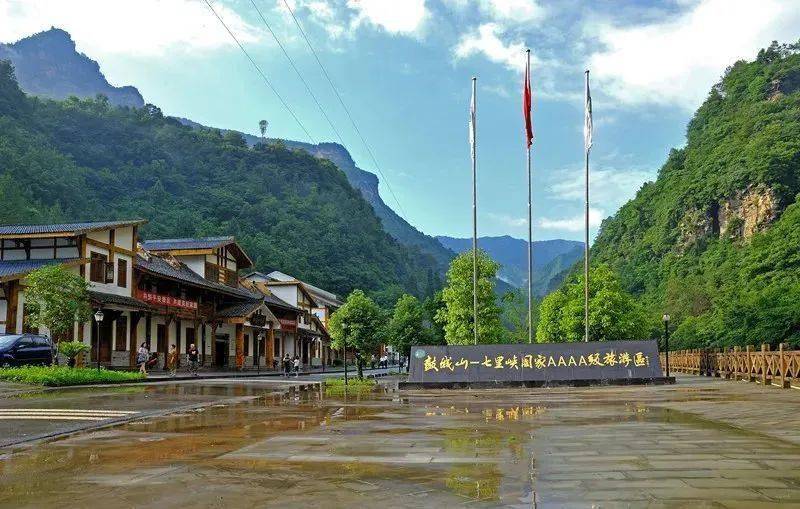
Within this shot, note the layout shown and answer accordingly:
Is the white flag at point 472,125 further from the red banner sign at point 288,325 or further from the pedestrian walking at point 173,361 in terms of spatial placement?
the red banner sign at point 288,325

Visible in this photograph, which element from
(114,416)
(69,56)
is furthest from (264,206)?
(69,56)

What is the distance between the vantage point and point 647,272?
309ft

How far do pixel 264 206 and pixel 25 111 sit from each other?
107ft

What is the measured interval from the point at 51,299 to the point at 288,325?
34.3 meters

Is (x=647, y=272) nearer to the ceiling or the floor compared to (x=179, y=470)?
nearer to the ceiling

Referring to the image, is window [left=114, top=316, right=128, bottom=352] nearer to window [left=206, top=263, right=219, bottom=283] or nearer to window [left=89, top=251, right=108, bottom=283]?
window [left=89, top=251, right=108, bottom=283]

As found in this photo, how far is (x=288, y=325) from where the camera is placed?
196 ft

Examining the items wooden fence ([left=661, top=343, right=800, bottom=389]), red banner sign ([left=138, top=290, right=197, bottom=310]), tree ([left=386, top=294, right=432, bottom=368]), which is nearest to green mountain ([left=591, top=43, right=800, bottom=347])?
wooden fence ([left=661, top=343, right=800, bottom=389])

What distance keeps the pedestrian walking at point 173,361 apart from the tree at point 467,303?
16734 millimetres

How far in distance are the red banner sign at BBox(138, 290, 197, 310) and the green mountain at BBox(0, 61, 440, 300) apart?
1264 inches

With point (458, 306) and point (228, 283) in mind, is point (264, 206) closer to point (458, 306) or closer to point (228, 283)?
point (228, 283)

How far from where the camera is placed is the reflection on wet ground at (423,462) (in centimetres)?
596

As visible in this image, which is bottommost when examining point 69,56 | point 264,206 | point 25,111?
point 264,206

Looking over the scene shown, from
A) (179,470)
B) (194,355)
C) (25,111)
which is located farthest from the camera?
(25,111)
